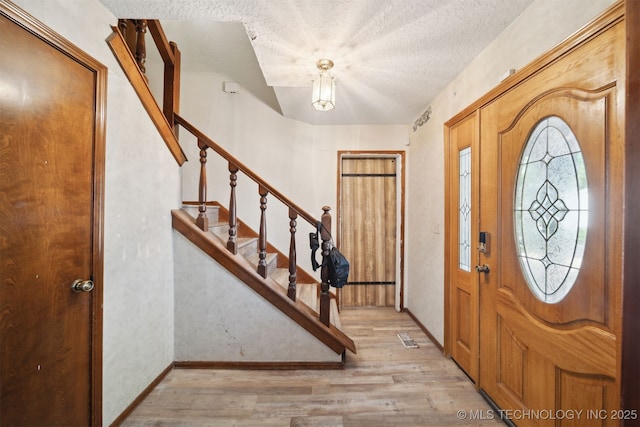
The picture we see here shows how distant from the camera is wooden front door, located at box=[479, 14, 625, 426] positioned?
934 millimetres

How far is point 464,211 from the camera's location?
192 cm

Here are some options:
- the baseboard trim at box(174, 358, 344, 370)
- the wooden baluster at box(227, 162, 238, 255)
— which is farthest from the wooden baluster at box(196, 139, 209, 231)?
the baseboard trim at box(174, 358, 344, 370)

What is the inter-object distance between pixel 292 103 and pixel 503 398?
2912mm

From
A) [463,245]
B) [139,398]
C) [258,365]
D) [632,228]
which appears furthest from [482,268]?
[139,398]

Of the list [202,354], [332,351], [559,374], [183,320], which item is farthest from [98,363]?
[559,374]

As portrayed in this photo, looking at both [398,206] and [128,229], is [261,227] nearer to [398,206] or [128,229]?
[128,229]

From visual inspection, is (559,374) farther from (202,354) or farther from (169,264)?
(169,264)

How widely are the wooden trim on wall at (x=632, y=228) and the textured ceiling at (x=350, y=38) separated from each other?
698mm

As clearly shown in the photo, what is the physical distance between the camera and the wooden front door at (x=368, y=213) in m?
3.22

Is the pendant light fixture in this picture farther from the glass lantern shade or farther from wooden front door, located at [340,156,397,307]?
Answer: wooden front door, located at [340,156,397,307]

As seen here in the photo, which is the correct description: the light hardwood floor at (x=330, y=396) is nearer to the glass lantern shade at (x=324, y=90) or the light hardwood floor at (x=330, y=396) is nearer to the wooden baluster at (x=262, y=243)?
the wooden baluster at (x=262, y=243)

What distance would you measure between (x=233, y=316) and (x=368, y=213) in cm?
204

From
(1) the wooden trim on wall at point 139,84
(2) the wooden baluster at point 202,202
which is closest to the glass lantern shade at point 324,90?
(2) the wooden baluster at point 202,202

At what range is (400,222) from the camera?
307 centimetres
